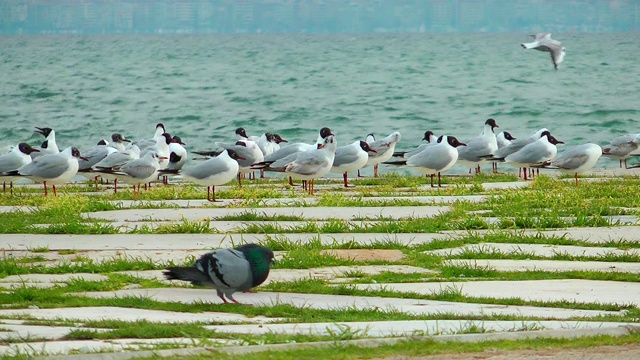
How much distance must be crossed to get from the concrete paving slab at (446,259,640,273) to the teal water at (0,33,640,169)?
88.7ft

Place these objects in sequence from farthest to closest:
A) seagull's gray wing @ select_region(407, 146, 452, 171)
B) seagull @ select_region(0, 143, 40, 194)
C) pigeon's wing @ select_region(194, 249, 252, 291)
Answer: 1. seagull's gray wing @ select_region(407, 146, 452, 171)
2. seagull @ select_region(0, 143, 40, 194)
3. pigeon's wing @ select_region(194, 249, 252, 291)

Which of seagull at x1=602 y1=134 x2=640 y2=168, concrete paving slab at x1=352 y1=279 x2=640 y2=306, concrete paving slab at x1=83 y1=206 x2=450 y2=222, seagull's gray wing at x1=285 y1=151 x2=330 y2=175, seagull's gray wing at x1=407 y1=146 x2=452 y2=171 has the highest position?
concrete paving slab at x1=352 y1=279 x2=640 y2=306

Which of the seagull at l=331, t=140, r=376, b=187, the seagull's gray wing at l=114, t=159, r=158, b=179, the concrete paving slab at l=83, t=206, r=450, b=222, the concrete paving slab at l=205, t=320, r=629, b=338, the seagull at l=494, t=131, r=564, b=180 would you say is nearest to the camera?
the concrete paving slab at l=205, t=320, r=629, b=338

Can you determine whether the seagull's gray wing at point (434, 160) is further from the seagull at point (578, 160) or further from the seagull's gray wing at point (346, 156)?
the seagull at point (578, 160)

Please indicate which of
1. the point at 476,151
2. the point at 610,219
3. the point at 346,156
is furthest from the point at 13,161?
the point at 610,219

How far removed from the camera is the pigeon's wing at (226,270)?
808 cm

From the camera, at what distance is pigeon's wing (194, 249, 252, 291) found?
26.5 feet

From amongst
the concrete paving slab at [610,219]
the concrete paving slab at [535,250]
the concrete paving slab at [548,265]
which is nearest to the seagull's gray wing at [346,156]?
the concrete paving slab at [610,219]

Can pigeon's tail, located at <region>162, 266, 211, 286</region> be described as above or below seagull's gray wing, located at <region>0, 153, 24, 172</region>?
above

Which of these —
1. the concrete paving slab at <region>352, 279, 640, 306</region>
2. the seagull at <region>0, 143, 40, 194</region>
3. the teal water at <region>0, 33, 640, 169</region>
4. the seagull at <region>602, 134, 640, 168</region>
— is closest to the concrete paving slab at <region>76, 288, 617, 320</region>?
the concrete paving slab at <region>352, 279, 640, 306</region>

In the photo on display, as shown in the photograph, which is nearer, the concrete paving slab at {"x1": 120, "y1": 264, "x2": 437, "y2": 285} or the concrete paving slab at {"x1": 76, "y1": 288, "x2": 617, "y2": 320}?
the concrete paving slab at {"x1": 76, "y1": 288, "x2": 617, "y2": 320}

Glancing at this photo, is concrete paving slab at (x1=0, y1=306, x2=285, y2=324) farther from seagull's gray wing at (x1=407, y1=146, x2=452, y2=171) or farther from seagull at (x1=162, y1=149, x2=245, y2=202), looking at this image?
seagull's gray wing at (x1=407, y1=146, x2=452, y2=171)

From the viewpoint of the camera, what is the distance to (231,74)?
80812 mm

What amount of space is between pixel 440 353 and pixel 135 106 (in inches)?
2043
